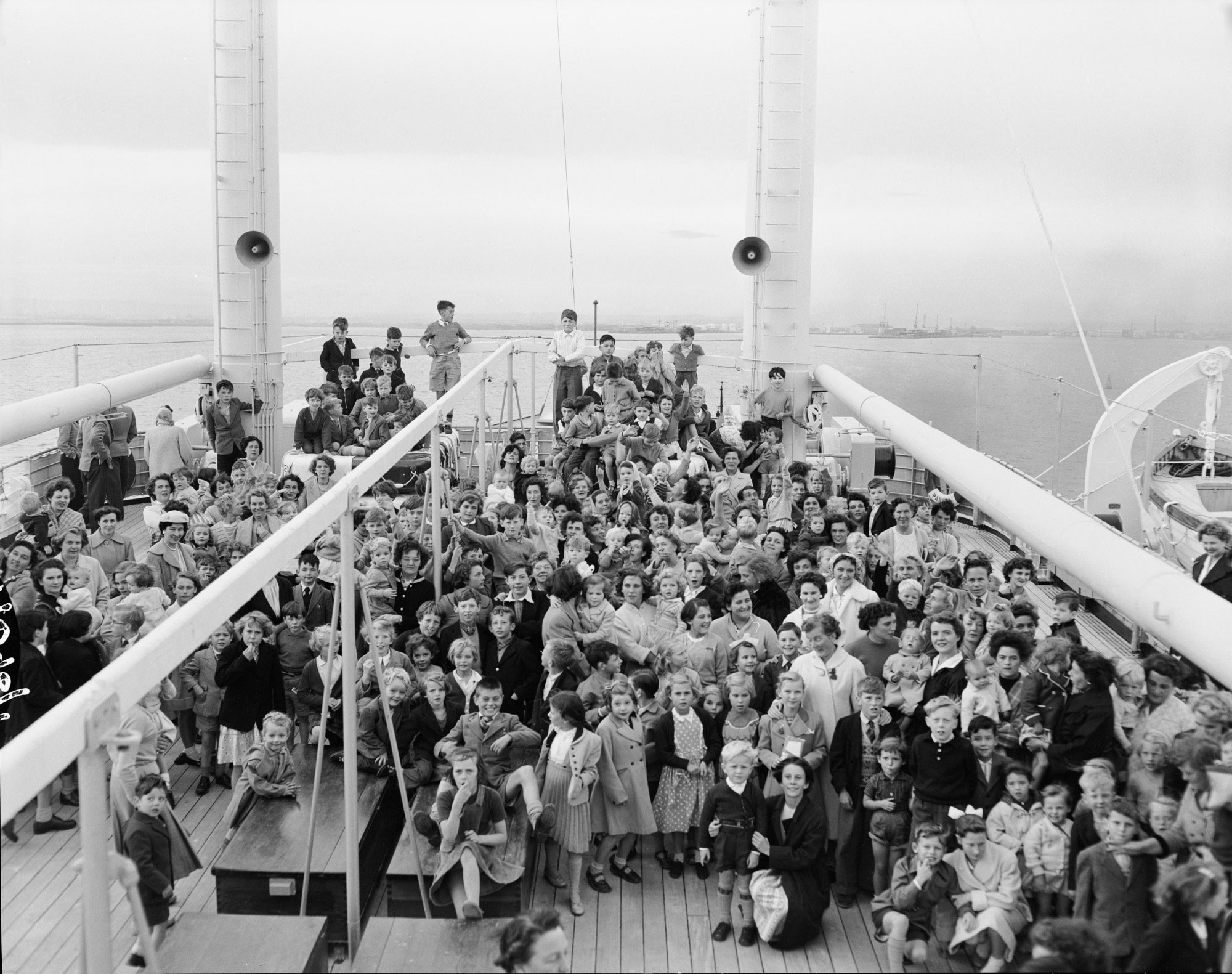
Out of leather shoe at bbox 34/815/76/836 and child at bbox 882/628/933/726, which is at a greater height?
child at bbox 882/628/933/726

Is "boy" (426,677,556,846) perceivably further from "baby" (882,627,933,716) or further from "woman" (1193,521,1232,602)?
"woman" (1193,521,1232,602)

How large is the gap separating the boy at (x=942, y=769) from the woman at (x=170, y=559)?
5.31 metres

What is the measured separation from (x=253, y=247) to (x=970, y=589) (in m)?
11.8

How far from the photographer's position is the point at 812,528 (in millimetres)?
9539

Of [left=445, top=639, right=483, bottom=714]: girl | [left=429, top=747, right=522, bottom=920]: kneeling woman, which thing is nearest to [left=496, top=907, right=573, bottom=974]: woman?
[left=429, top=747, right=522, bottom=920]: kneeling woman

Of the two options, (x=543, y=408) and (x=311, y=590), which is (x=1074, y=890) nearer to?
(x=311, y=590)

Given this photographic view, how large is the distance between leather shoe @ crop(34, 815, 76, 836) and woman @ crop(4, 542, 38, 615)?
5.13ft

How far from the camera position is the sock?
237 inches

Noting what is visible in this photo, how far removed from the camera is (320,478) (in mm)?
11195

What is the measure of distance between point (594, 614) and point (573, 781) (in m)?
1.36

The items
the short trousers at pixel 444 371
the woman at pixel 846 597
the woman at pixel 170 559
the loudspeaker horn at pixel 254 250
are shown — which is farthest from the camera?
the loudspeaker horn at pixel 254 250

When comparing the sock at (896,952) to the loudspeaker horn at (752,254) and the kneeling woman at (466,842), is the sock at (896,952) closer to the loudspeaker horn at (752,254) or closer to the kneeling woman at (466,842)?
the kneeling woman at (466,842)

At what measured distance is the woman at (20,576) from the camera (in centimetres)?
838

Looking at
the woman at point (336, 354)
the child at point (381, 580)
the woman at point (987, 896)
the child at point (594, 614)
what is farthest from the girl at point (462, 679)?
the woman at point (336, 354)
